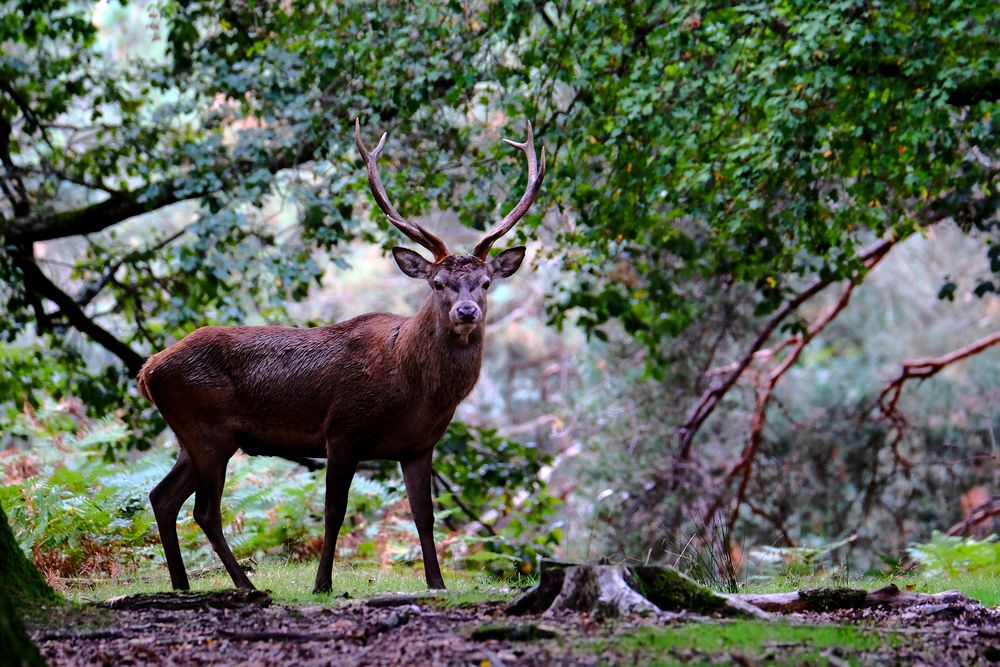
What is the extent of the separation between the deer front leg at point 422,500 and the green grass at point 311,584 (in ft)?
0.79

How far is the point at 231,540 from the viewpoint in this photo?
9.33 meters

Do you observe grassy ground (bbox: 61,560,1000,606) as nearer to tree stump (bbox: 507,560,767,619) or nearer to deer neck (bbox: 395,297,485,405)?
tree stump (bbox: 507,560,767,619)

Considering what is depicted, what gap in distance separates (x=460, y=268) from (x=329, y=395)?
106cm

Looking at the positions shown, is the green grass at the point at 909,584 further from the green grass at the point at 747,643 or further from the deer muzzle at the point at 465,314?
the deer muzzle at the point at 465,314

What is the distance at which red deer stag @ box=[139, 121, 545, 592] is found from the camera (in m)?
7.30

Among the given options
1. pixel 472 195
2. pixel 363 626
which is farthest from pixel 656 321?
pixel 363 626

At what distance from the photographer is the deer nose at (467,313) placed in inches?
280

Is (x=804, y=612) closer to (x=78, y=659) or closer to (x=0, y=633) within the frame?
(x=78, y=659)

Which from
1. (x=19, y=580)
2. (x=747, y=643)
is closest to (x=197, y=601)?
(x=19, y=580)

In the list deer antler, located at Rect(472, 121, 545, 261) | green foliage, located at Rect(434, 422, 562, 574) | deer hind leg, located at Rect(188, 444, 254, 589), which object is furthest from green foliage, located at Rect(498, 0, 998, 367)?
deer hind leg, located at Rect(188, 444, 254, 589)

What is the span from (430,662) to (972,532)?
10967 mm

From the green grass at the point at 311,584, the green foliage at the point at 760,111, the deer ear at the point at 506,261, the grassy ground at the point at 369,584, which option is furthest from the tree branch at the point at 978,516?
the deer ear at the point at 506,261

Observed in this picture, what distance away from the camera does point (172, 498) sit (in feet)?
24.4

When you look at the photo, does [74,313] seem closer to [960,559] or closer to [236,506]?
[236,506]
